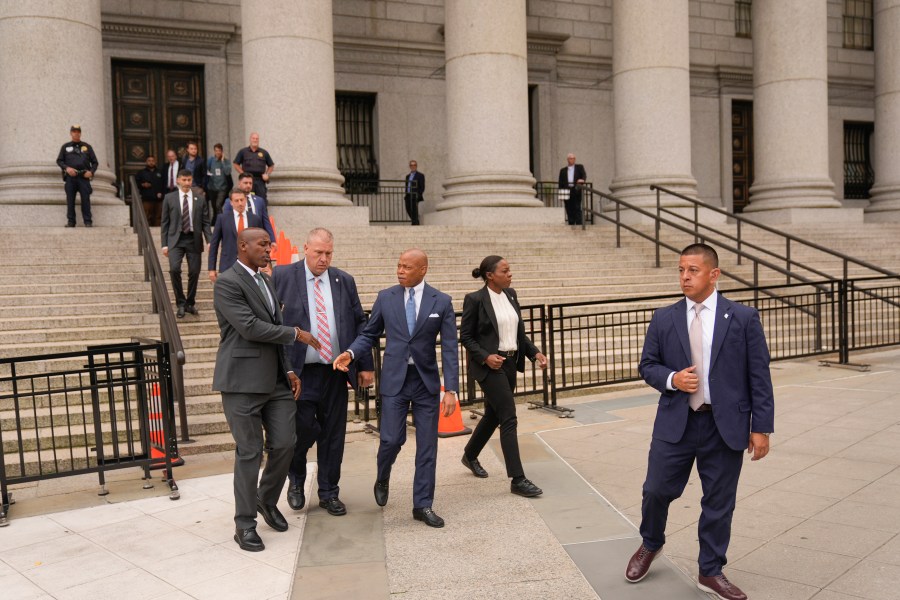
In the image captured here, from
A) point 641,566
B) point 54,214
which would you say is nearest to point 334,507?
point 641,566

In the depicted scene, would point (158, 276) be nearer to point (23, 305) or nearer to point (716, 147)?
point (23, 305)

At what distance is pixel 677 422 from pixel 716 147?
82.7 feet

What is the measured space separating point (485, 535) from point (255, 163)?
36.4 feet

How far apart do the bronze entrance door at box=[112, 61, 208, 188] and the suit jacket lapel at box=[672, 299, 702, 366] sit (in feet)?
60.4

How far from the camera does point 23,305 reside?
1071 centimetres

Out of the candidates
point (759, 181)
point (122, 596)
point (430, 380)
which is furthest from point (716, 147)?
point (122, 596)

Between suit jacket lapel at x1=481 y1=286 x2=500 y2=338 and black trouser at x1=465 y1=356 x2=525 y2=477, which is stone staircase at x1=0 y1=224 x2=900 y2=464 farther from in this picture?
suit jacket lapel at x1=481 y1=286 x2=500 y2=338

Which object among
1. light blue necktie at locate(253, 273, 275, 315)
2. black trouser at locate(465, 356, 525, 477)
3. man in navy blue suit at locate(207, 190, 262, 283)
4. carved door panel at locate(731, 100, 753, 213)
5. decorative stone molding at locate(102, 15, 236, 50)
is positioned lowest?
black trouser at locate(465, 356, 525, 477)

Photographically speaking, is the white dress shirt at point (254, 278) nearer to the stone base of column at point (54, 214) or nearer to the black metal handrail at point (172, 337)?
the black metal handrail at point (172, 337)

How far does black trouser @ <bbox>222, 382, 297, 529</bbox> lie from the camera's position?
5.41 metres

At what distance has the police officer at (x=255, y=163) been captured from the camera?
49.6 feet

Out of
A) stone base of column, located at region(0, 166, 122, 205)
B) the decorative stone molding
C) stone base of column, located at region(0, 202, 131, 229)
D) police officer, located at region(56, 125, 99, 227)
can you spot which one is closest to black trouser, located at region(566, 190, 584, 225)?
the decorative stone molding

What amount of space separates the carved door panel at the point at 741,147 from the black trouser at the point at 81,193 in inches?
829

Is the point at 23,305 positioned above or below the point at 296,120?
below
